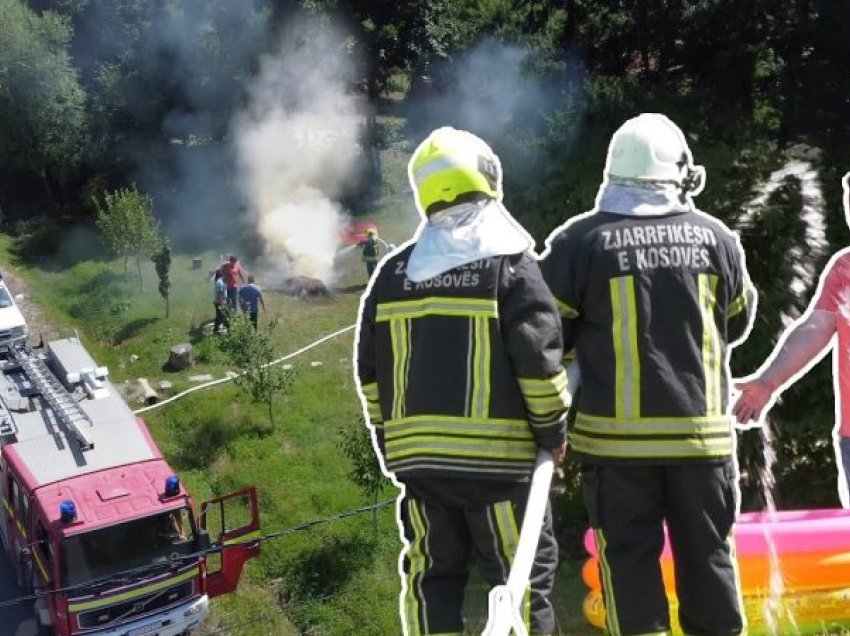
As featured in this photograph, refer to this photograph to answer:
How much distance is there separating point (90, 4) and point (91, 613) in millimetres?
21046

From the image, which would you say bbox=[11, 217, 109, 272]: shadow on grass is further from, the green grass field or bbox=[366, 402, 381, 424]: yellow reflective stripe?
bbox=[366, 402, 381, 424]: yellow reflective stripe

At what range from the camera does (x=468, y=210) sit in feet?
12.0

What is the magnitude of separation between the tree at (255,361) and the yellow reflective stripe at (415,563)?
1206 centimetres

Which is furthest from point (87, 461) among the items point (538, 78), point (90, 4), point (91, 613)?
point (90, 4)

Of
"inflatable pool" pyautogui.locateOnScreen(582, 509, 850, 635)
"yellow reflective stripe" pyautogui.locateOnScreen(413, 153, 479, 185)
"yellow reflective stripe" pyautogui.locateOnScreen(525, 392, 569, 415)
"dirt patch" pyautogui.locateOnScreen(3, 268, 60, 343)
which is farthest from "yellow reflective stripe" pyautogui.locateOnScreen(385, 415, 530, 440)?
"dirt patch" pyautogui.locateOnScreen(3, 268, 60, 343)

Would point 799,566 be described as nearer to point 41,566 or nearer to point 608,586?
point 608,586

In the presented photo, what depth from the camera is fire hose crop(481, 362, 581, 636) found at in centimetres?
266

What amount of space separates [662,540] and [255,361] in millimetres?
12637

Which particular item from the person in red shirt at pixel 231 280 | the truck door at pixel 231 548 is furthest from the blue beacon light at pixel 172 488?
the person in red shirt at pixel 231 280

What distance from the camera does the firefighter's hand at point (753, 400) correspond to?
4.15 meters

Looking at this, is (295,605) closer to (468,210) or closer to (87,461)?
(87,461)

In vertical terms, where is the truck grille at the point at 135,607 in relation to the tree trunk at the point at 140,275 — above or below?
below

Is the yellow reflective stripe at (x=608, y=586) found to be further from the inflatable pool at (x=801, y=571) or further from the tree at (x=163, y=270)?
the tree at (x=163, y=270)

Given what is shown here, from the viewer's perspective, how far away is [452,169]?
11.8 ft
